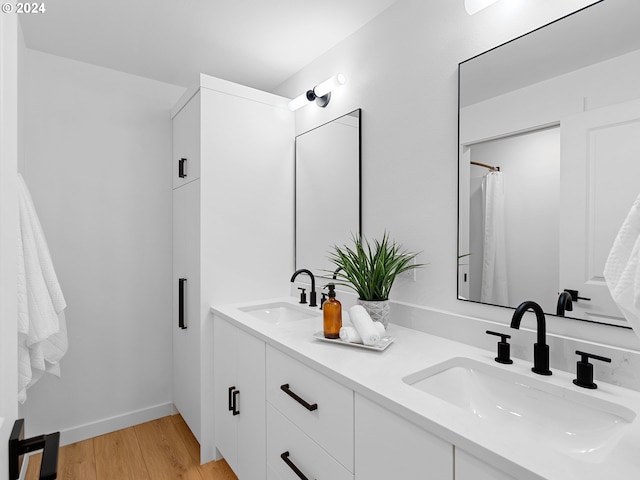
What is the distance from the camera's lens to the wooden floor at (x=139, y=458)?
6.33 feet

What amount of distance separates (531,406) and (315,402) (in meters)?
0.65

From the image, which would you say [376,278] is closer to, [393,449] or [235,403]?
[393,449]

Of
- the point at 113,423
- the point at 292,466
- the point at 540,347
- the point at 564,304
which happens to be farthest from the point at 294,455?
the point at 113,423

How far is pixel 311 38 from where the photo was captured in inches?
80.3


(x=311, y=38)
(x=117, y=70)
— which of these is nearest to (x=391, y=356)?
(x=311, y=38)

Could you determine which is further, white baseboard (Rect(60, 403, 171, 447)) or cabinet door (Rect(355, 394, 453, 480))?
white baseboard (Rect(60, 403, 171, 447))

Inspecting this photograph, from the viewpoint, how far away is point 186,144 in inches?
88.4

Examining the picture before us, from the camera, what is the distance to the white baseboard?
88.7 inches

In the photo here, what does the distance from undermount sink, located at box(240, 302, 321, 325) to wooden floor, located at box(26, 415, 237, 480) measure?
2.73 feet

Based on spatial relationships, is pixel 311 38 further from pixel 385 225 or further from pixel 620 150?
pixel 620 150

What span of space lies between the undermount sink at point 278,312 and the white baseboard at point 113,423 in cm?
114

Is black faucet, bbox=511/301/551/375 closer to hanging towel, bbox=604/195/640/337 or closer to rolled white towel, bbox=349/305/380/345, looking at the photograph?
hanging towel, bbox=604/195/640/337

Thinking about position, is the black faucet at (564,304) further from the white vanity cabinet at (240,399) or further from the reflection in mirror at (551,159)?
the white vanity cabinet at (240,399)

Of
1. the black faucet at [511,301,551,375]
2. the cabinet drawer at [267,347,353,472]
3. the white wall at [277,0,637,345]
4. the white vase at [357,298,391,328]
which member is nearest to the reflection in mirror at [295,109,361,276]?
the white wall at [277,0,637,345]
